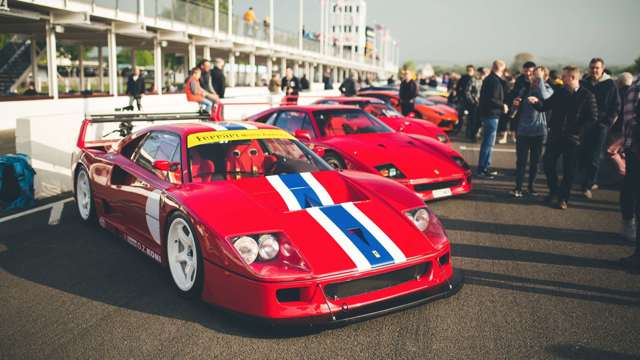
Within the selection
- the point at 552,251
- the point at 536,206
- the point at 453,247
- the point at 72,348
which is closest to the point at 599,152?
the point at 536,206

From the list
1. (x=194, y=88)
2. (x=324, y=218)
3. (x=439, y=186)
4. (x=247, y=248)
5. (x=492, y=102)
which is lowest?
(x=439, y=186)

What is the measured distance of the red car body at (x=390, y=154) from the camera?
7078 mm

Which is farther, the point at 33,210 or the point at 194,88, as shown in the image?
the point at 194,88

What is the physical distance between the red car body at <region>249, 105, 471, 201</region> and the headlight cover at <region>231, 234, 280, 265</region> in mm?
3147

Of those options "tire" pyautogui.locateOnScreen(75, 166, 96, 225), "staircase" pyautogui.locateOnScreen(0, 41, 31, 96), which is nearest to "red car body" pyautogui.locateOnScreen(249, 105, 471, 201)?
"tire" pyautogui.locateOnScreen(75, 166, 96, 225)

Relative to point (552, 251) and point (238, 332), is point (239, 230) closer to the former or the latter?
point (238, 332)

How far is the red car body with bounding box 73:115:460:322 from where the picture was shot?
3369mm

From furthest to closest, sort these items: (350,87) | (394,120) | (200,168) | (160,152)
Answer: (350,87), (394,120), (160,152), (200,168)

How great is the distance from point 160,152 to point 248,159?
31.3 inches

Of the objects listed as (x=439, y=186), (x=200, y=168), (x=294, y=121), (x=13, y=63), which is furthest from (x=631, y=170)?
(x=13, y=63)

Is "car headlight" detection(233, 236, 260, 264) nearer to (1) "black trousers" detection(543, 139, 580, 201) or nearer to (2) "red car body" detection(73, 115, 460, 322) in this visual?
(2) "red car body" detection(73, 115, 460, 322)

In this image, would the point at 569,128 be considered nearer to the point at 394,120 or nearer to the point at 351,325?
the point at 394,120

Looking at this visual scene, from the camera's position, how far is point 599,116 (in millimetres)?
7957

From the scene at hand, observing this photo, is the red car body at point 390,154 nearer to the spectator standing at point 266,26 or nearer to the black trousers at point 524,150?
the black trousers at point 524,150
